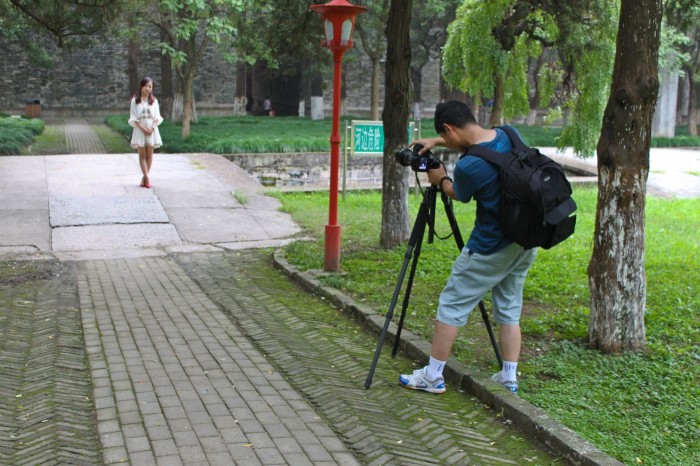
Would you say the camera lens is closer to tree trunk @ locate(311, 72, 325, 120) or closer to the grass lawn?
the grass lawn

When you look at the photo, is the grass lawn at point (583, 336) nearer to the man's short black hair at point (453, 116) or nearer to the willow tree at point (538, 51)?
the man's short black hair at point (453, 116)

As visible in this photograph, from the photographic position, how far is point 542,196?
4.71 metres

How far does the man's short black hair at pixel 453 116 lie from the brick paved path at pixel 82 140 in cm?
1827

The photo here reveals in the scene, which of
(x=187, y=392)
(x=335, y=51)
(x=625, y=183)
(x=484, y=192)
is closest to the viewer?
(x=484, y=192)

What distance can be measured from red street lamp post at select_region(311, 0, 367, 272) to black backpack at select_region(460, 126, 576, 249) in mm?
3771

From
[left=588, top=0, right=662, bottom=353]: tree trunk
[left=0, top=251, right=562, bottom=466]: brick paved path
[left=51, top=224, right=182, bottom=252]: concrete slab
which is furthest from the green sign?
[left=588, top=0, right=662, bottom=353]: tree trunk

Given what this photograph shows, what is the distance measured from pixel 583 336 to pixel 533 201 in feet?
6.62

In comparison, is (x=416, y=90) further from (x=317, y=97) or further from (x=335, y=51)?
(x=335, y=51)

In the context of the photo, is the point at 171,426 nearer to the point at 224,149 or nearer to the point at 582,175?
the point at 224,149

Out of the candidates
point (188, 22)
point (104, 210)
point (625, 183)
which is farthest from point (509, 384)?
point (188, 22)

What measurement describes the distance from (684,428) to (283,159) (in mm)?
15570

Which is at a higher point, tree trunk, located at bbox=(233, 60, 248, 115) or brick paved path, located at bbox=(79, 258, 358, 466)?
tree trunk, located at bbox=(233, 60, 248, 115)

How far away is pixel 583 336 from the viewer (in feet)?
20.7

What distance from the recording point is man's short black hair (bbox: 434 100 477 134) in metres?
5.00
